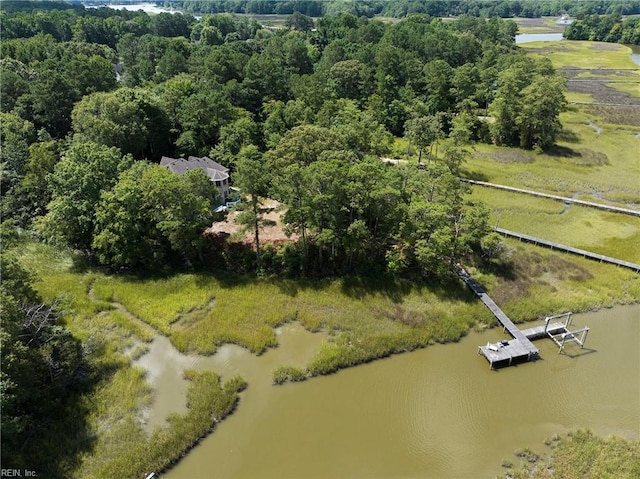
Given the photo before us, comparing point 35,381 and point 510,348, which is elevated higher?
point 35,381

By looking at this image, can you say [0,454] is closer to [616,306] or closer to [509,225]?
[616,306]

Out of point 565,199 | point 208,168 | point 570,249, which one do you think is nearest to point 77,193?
point 208,168

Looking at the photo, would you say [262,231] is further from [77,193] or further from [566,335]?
[566,335]

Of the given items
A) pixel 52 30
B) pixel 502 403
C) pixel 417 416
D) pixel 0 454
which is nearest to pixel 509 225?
pixel 502 403

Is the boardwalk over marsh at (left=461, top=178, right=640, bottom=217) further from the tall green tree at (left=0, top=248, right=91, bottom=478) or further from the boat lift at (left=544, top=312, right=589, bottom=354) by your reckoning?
the tall green tree at (left=0, top=248, right=91, bottom=478)

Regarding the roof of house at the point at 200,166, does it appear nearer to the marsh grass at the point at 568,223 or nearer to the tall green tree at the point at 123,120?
the tall green tree at the point at 123,120

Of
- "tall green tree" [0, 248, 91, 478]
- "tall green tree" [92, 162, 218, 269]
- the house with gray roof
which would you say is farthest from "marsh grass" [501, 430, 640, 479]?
the house with gray roof

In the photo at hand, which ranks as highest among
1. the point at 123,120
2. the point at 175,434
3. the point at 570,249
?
the point at 123,120

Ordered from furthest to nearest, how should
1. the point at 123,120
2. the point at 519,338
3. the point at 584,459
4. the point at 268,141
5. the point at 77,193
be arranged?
the point at 268,141
the point at 123,120
the point at 77,193
the point at 519,338
the point at 584,459
